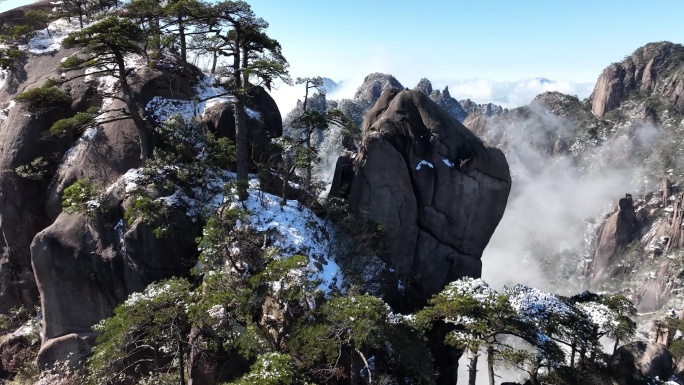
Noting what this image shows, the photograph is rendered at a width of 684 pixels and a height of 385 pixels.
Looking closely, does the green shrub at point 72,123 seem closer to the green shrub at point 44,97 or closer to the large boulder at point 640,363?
the green shrub at point 44,97

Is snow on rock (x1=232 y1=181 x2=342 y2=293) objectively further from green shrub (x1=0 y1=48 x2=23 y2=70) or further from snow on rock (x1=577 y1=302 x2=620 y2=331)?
green shrub (x1=0 y1=48 x2=23 y2=70)

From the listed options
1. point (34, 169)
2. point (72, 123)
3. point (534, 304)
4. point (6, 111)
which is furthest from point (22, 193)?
point (534, 304)

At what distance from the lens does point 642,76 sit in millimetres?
160500

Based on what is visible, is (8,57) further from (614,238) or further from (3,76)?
(614,238)

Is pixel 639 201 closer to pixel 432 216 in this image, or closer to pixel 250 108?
pixel 432 216

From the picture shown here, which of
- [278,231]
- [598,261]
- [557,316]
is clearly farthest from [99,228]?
[598,261]

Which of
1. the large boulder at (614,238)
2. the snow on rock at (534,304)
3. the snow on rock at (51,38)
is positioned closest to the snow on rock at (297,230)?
the snow on rock at (534,304)

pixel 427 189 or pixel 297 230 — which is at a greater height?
pixel 427 189

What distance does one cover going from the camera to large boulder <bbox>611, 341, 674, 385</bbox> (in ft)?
71.2

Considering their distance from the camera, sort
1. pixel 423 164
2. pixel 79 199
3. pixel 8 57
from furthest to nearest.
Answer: pixel 8 57
pixel 423 164
pixel 79 199

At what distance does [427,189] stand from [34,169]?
79.5 ft

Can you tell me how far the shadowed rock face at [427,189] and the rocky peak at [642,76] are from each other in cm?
15849

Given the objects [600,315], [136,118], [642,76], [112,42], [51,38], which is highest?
[642,76]

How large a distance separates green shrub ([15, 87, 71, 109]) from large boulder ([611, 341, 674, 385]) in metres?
33.3
